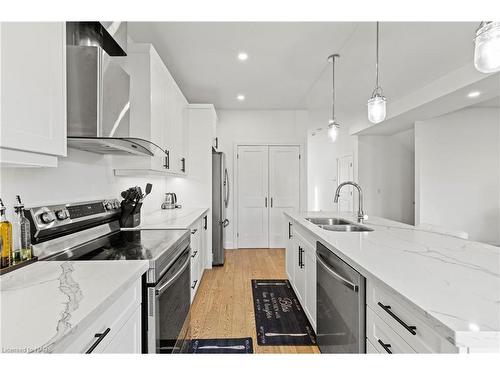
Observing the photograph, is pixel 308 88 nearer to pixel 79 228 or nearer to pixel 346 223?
pixel 346 223

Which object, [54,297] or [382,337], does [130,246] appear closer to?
[54,297]

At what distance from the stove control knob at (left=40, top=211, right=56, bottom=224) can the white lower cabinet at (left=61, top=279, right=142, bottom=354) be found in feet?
2.12

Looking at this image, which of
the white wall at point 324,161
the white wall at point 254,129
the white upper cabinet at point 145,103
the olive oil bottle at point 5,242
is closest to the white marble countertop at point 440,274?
the olive oil bottle at point 5,242

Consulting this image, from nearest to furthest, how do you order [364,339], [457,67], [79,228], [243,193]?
1. [364,339]
2. [79,228]
3. [457,67]
4. [243,193]

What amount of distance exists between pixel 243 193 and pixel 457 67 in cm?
371

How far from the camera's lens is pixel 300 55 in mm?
3098

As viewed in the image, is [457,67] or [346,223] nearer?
[346,223]

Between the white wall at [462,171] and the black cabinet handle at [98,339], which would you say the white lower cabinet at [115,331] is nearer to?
the black cabinet handle at [98,339]

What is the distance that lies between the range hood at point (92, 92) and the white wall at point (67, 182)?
0.67 ft

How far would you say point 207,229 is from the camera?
154 inches

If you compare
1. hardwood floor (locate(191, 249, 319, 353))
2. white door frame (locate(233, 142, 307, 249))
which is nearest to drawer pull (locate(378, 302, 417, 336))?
hardwood floor (locate(191, 249, 319, 353))

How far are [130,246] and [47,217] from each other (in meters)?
0.45

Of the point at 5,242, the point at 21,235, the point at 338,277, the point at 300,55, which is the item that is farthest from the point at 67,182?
the point at 300,55
